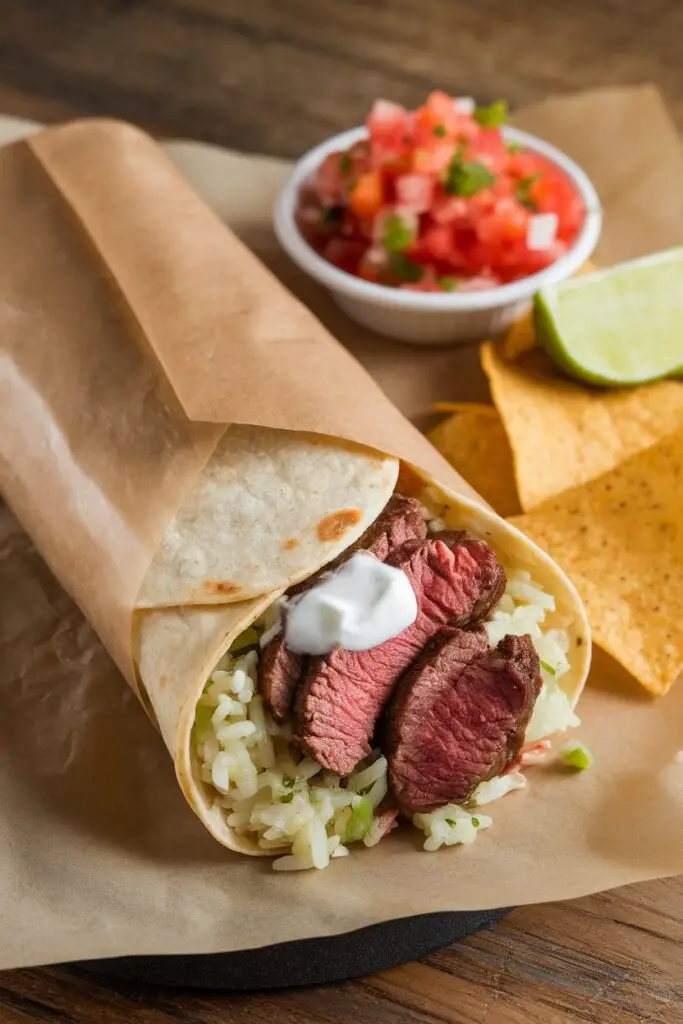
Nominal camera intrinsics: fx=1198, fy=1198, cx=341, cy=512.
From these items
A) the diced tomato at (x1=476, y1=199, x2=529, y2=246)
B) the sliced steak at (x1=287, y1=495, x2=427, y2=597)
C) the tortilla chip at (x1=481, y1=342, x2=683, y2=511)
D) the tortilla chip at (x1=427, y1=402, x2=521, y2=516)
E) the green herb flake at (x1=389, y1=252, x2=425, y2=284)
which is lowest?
the tortilla chip at (x1=427, y1=402, x2=521, y2=516)

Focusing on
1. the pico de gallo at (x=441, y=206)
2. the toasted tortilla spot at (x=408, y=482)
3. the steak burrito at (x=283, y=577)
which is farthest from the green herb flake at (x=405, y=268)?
the toasted tortilla spot at (x=408, y=482)

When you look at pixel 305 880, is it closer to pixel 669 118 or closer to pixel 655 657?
pixel 655 657

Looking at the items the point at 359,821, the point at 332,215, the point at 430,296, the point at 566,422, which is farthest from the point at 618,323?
the point at 359,821

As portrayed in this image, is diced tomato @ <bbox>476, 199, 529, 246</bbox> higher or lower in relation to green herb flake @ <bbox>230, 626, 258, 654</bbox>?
higher

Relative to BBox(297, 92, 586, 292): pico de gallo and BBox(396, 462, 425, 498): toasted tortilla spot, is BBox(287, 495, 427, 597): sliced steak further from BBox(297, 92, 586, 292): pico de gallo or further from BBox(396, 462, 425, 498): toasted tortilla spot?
BBox(297, 92, 586, 292): pico de gallo

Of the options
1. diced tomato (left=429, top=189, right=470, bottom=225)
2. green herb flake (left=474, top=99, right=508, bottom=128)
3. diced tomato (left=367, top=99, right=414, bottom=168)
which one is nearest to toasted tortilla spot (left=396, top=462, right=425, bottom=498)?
diced tomato (left=429, top=189, right=470, bottom=225)

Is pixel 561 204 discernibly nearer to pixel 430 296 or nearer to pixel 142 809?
pixel 430 296

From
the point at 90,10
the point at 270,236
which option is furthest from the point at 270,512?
the point at 90,10
